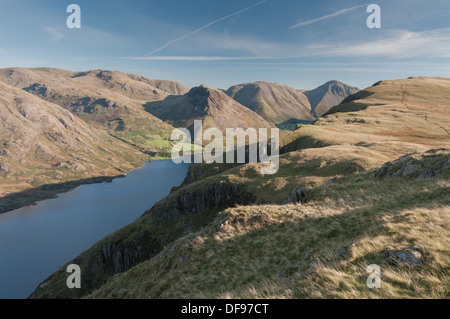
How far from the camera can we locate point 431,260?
9430mm

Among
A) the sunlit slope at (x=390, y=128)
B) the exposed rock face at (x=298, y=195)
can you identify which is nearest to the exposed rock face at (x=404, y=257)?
the exposed rock face at (x=298, y=195)

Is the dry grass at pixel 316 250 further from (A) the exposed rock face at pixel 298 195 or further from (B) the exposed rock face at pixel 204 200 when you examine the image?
(B) the exposed rock face at pixel 204 200

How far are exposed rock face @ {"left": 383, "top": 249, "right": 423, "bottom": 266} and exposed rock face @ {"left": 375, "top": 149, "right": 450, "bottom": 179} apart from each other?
72.4ft

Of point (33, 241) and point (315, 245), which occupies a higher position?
point (315, 245)

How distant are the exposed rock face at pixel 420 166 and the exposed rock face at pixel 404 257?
22.1 meters

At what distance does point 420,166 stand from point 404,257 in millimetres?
24853

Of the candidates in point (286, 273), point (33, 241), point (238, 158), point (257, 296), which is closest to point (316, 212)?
point (286, 273)

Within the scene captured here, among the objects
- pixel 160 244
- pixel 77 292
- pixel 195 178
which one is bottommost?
pixel 77 292

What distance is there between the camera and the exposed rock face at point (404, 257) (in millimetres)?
9719

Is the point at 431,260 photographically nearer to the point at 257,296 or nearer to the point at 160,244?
the point at 257,296

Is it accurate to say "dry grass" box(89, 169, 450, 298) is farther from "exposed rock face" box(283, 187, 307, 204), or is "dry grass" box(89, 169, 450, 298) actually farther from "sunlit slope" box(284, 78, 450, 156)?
"sunlit slope" box(284, 78, 450, 156)

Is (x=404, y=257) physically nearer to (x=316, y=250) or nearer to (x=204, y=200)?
(x=316, y=250)
